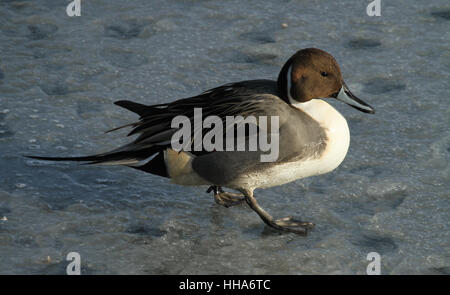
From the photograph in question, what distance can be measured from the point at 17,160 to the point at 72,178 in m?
0.38

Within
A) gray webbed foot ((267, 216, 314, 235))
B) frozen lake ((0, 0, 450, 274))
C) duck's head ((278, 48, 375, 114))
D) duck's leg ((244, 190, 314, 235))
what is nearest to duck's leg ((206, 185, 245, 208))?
frozen lake ((0, 0, 450, 274))

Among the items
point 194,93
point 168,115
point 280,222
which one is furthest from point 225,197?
point 194,93

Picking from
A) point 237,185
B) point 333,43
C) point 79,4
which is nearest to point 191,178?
point 237,185

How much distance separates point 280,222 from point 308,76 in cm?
77

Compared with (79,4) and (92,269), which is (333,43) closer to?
(79,4)

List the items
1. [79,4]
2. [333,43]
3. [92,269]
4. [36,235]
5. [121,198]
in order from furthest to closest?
[79,4], [333,43], [121,198], [36,235], [92,269]

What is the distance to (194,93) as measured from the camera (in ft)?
17.0

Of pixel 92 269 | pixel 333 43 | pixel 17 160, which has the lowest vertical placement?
pixel 92 269

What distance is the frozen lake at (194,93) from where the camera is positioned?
12.2ft

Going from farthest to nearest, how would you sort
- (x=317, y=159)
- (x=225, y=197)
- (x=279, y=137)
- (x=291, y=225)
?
(x=225, y=197), (x=291, y=225), (x=317, y=159), (x=279, y=137)

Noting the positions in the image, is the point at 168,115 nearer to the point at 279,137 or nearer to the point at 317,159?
the point at 279,137

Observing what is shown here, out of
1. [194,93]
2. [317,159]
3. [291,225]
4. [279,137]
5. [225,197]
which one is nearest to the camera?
[279,137]

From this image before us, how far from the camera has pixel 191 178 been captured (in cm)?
391

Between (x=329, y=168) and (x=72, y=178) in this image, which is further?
(x=72, y=178)
